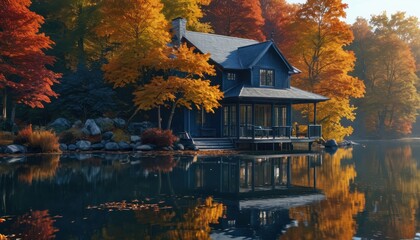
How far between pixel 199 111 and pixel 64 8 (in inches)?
770

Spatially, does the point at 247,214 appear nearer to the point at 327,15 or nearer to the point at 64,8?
the point at 327,15

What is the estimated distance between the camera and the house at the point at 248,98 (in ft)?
117

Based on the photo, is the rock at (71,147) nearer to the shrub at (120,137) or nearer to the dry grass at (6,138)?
the shrub at (120,137)

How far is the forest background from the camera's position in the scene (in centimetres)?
3188

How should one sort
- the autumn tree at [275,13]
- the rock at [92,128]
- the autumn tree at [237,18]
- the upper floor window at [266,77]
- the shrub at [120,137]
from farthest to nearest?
1. the autumn tree at [275,13]
2. the autumn tree at [237,18]
3. the upper floor window at [266,77]
4. the rock at [92,128]
5. the shrub at [120,137]

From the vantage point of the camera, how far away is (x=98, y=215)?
1091 centimetres

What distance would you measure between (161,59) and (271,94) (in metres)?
9.63

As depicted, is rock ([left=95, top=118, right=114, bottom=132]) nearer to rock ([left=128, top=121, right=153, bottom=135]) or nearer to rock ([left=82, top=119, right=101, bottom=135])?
rock ([left=82, top=119, right=101, bottom=135])

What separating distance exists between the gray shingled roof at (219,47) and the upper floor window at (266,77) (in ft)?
7.19

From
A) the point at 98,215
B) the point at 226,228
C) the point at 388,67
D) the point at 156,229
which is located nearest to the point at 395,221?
the point at 226,228

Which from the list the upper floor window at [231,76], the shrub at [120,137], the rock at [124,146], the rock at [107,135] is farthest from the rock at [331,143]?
the rock at [107,135]

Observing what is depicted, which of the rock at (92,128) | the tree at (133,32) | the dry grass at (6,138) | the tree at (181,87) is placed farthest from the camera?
the tree at (133,32)

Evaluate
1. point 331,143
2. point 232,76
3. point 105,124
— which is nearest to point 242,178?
point 105,124

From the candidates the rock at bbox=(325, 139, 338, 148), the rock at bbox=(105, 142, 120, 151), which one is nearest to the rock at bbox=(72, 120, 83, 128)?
the rock at bbox=(105, 142, 120, 151)
